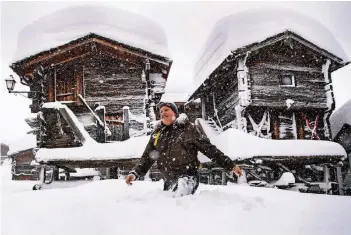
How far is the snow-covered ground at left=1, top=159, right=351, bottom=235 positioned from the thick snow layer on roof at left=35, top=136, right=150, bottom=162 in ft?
8.26

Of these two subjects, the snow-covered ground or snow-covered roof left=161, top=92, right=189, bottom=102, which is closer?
the snow-covered ground

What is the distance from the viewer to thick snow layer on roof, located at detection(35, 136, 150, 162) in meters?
4.84

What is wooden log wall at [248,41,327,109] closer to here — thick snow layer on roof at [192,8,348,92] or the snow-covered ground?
thick snow layer on roof at [192,8,348,92]

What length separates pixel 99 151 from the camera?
4.99m

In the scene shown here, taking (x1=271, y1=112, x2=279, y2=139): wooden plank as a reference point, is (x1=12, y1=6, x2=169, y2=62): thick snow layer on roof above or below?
above

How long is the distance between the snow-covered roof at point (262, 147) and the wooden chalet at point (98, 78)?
7.33 ft

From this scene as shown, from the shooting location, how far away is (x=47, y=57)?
6.50 m

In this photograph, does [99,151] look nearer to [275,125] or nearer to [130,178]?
[130,178]

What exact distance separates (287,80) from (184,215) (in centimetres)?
589

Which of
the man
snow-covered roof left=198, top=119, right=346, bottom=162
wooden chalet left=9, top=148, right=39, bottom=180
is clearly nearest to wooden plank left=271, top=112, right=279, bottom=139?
snow-covered roof left=198, top=119, right=346, bottom=162

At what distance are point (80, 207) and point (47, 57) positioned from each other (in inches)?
208

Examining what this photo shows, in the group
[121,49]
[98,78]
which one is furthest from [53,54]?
[121,49]

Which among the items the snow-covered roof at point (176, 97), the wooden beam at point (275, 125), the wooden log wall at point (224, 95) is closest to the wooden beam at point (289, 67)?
the wooden log wall at point (224, 95)

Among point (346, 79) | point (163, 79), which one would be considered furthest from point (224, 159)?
point (163, 79)
